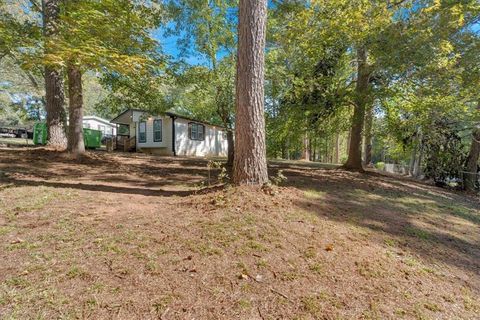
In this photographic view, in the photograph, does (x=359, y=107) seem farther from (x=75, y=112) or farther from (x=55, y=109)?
(x=55, y=109)

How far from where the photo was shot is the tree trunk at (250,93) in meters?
4.05

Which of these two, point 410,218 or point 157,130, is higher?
point 157,130

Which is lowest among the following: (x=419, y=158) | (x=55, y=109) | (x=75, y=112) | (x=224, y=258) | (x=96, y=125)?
(x=224, y=258)

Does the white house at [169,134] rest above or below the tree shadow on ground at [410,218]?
above

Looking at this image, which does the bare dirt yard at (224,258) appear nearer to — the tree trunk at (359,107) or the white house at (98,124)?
the tree trunk at (359,107)

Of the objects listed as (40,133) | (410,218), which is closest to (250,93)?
(410,218)

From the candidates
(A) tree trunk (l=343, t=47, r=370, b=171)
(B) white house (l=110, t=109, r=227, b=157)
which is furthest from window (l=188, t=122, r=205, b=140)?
(A) tree trunk (l=343, t=47, r=370, b=171)

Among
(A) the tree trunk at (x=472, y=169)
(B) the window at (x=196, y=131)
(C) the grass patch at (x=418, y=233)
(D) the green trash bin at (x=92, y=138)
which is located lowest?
(C) the grass patch at (x=418, y=233)

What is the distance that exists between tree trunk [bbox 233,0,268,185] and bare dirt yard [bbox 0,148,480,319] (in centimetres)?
45

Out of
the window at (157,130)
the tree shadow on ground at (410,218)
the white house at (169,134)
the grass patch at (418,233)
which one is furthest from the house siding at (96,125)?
the grass patch at (418,233)

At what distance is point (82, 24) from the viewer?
201 inches

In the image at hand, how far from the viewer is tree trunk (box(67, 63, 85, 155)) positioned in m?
7.41

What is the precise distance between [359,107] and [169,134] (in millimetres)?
12559

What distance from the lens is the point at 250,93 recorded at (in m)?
4.05
